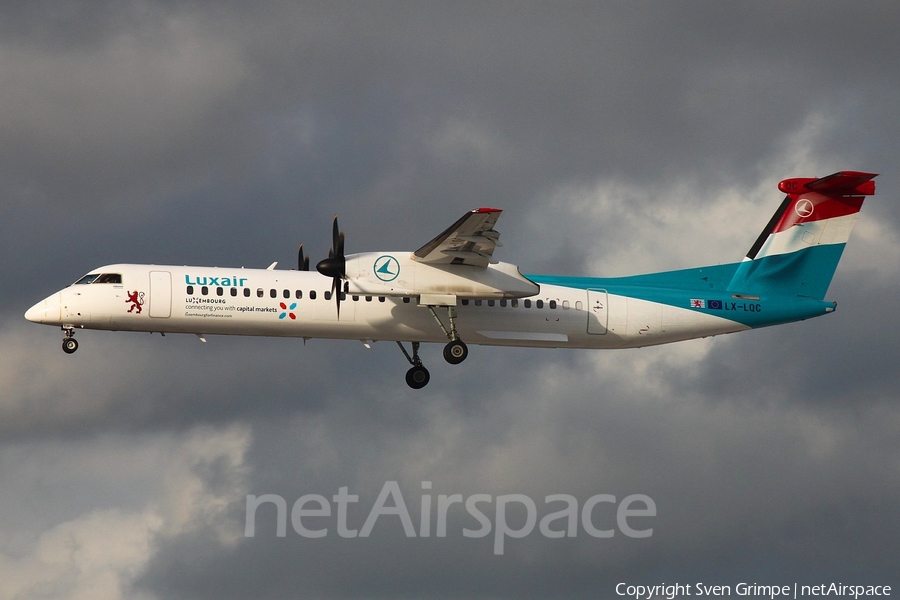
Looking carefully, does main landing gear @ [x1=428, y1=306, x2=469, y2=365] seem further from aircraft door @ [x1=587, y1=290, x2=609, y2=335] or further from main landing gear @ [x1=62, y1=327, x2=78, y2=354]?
main landing gear @ [x1=62, y1=327, x2=78, y2=354]

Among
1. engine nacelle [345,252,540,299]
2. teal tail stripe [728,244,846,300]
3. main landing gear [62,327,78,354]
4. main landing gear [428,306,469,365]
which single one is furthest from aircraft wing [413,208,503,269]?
main landing gear [62,327,78,354]

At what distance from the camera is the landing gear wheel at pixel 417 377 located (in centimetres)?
3684

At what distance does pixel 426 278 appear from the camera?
1326 inches

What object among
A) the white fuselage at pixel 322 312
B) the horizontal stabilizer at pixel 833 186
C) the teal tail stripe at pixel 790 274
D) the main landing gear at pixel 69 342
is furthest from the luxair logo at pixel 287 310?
the horizontal stabilizer at pixel 833 186

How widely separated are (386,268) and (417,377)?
471cm

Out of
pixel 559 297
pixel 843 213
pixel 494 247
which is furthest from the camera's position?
pixel 843 213

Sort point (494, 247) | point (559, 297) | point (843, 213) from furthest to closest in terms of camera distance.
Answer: point (843, 213) < point (559, 297) < point (494, 247)

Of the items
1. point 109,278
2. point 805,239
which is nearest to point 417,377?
point 109,278

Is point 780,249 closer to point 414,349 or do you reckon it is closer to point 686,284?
point 686,284

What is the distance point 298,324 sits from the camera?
34188 millimetres

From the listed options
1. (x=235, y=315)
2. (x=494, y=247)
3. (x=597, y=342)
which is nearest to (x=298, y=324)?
(x=235, y=315)

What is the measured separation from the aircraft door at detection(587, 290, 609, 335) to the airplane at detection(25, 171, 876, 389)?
0.10 feet

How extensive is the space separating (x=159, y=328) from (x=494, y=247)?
9458 millimetres

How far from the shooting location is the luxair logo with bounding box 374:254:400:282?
33375mm
